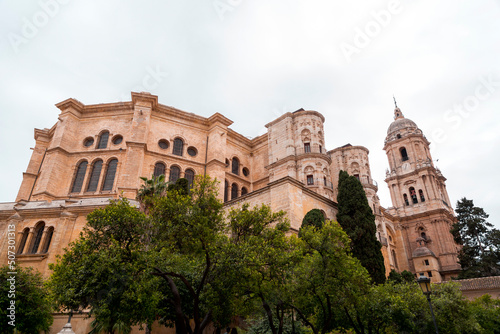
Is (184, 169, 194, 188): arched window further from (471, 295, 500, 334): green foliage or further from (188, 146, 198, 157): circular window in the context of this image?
(471, 295, 500, 334): green foliage

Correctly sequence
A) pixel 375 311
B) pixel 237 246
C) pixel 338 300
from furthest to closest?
pixel 375 311, pixel 338 300, pixel 237 246

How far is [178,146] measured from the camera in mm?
29688

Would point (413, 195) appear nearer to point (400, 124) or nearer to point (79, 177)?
point (400, 124)

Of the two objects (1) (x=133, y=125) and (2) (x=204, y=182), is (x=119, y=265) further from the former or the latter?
(1) (x=133, y=125)

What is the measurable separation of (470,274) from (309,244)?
2431 centimetres

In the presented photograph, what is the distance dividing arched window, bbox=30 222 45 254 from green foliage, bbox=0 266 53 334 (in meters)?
7.42

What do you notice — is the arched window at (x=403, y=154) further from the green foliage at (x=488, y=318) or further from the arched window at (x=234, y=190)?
the green foliage at (x=488, y=318)

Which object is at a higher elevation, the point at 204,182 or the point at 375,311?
the point at 204,182

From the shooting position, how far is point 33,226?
1884cm

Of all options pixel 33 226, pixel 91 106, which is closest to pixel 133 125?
pixel 91 106

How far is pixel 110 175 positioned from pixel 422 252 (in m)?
33.6

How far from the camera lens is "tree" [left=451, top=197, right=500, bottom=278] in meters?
27.0

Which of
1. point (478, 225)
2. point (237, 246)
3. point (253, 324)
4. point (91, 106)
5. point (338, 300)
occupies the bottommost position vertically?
point (253, 324)

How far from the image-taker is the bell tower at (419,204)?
35.4m
